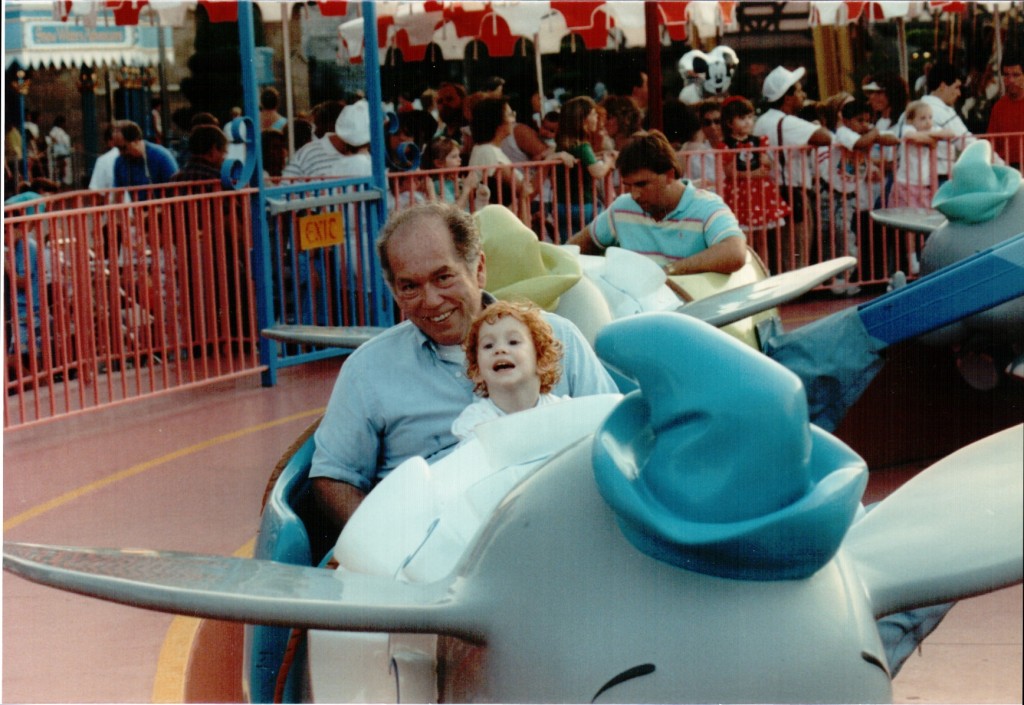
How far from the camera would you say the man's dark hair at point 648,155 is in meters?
6.24

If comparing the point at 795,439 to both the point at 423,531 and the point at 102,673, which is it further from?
the point at 102,673

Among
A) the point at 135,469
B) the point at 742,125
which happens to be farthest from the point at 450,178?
the point at 135,469

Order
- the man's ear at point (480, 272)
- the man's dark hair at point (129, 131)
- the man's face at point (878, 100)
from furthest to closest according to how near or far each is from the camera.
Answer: the man's face at point (878, 100), the man's dark hair at point (129, 131), the man's ear at point (480, 272)

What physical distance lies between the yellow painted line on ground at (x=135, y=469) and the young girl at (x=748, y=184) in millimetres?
3884

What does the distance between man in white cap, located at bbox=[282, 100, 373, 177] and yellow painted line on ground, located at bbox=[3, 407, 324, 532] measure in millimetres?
2675

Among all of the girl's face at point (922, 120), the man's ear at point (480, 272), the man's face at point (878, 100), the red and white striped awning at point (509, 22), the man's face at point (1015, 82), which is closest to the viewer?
the man's ear at point (480, 272)

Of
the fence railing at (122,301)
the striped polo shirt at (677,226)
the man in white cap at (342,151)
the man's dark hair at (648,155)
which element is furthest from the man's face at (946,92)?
the man's dark hair at (648,155)

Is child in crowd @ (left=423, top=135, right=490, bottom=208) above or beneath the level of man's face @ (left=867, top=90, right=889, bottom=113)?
beneath

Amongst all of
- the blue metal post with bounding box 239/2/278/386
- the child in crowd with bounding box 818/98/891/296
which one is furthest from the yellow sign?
the child in crowd with bounding box 818/98/891/296

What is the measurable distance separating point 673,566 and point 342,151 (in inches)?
341

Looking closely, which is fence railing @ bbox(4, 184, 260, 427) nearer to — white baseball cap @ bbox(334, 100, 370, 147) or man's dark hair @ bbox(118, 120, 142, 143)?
white baseball cap @ bbox(334, 100, 370, 147)

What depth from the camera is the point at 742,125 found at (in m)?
10.9

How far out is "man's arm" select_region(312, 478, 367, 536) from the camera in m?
3.24

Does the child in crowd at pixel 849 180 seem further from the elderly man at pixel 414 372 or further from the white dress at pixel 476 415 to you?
the white dress at pixel 476 415
